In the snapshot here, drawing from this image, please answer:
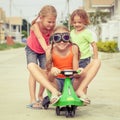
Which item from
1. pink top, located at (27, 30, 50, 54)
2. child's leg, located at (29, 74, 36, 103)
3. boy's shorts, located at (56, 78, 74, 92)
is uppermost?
pink top, located at (27, 30, 50, 54)

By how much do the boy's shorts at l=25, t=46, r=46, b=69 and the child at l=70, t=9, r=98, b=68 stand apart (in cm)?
57

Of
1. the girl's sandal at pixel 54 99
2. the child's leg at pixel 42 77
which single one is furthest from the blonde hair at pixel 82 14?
the girl's sandal at pixel 54 99

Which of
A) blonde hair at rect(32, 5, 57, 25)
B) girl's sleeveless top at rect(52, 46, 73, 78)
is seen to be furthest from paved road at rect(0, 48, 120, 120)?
blonde hair at rect(32, 5, 57, 25)

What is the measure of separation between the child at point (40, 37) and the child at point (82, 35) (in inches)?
15.4

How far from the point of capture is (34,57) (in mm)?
7848

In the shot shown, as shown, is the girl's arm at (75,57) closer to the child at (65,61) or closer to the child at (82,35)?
the child at (65,61)

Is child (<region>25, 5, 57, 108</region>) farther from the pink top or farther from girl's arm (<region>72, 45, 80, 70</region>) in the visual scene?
girl's arm (<region>72, 45, 80, 70</region>)

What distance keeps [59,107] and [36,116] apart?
34 cm

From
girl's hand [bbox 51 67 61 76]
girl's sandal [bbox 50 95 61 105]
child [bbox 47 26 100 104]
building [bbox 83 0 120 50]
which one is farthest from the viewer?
building [bbox 83 0 120 50]

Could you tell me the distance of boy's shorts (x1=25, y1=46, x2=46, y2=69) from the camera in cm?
779

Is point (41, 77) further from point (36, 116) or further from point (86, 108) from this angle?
point (86, 108)

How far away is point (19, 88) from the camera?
1075cm

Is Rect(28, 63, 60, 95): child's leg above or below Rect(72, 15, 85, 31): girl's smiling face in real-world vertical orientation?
below

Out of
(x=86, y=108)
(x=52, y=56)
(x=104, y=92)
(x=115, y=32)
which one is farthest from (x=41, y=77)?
(x=115, y=32)
